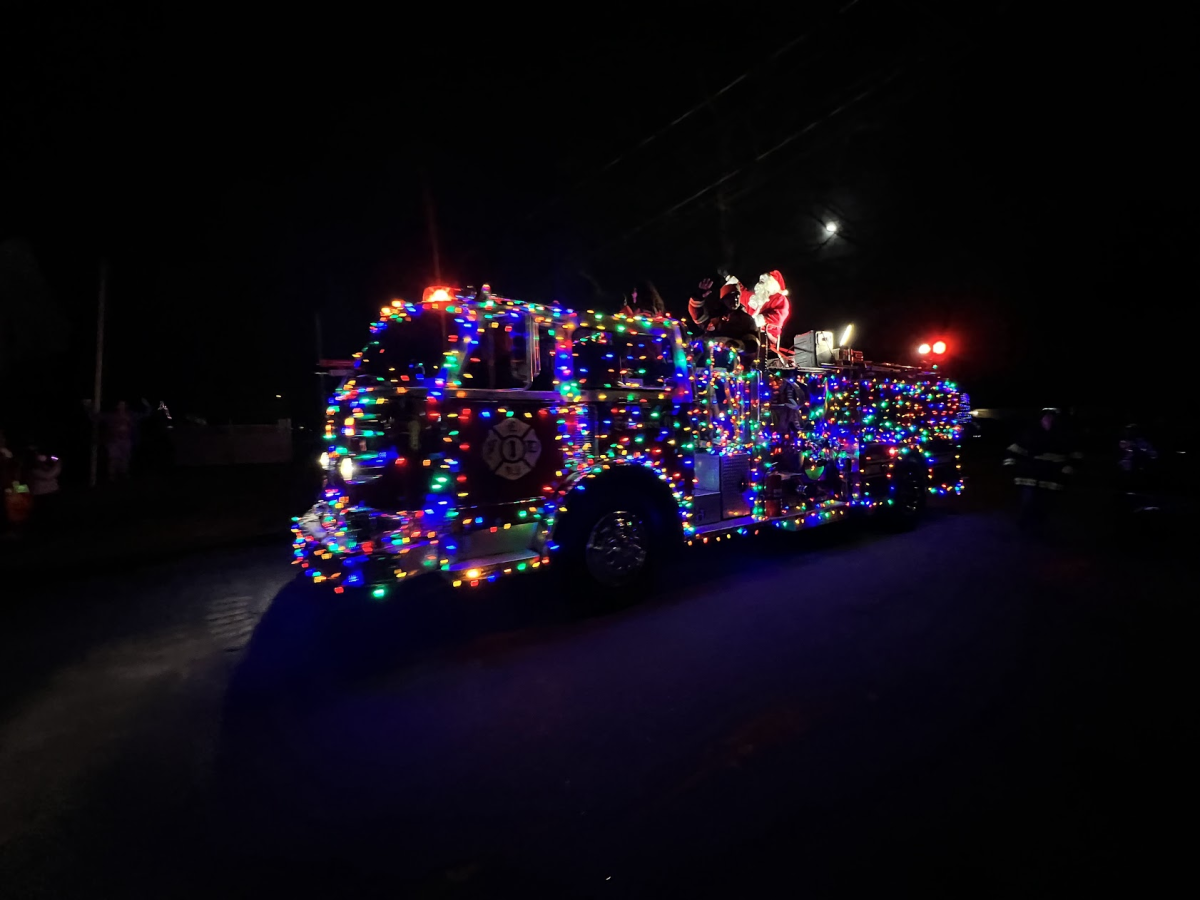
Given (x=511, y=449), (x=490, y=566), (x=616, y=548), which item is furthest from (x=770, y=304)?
→ (x=490, y=566)

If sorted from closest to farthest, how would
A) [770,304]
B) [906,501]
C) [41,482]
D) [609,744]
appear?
[609,744], [770,304], [906,501], [41,482]

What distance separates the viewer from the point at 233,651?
15.6 ft

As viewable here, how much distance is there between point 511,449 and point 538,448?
0.78ft

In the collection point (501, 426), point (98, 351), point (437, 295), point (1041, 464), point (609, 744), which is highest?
point (98, 351)

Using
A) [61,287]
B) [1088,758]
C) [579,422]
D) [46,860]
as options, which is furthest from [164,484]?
[1088,758]

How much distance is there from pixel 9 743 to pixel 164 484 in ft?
38.4

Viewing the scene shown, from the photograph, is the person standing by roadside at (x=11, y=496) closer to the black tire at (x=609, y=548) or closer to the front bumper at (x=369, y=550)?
the front bumper at (x=369, y=550)

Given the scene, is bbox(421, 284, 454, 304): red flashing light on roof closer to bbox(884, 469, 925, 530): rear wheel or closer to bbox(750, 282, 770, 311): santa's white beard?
bbox(750, 282, 770, 311): santa's white beard

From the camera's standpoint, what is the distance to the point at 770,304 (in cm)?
823

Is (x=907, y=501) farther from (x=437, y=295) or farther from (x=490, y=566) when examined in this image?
(x=437, y=295)

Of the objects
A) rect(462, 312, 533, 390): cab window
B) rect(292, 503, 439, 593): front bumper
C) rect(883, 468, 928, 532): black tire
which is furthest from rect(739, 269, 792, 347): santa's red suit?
rect(292, 503, 439, 593): front bumper

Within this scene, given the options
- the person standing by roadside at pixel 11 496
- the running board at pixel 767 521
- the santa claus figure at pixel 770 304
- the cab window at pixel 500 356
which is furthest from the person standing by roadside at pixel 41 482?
the santa claus figure at pixel 770 304

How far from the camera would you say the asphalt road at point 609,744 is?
2.47 meters

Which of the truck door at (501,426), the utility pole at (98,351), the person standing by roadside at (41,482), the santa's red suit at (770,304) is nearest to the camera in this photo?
the truck door at (501,426)
